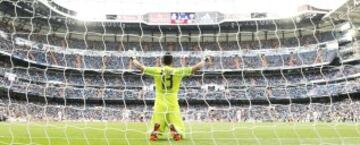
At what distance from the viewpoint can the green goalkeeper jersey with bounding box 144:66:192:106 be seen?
8500 millimetres

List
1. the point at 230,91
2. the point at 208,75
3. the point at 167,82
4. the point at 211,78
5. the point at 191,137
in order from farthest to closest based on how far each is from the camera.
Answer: the point at 211,78, the point at 208,75, the point at 230,91, the point at 191,137, the point at 167,82

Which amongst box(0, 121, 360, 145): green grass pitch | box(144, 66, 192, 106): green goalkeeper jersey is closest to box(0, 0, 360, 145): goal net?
box(0, 121, 360, 145): green grass pitch

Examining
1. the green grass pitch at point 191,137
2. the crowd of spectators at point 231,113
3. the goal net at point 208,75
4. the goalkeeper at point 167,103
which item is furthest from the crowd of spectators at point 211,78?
the goalkeeper at point 167,103

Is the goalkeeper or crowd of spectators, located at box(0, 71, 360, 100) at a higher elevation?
the goalkeeper

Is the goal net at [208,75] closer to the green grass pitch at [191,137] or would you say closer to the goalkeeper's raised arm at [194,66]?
the green grass pitch at [191,137]

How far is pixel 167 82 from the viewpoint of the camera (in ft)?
28.5

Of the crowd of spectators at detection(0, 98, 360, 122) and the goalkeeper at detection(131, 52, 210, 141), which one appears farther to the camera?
the crowd of spectators at detection(0, 98, 360, 122)

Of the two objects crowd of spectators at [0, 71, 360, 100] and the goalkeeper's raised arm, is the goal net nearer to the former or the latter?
crowd of spectators at [0, 71, 360, 100]

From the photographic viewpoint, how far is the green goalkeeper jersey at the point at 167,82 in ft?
27.9

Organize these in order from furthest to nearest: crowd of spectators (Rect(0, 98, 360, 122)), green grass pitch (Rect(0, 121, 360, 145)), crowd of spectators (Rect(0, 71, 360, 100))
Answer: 1. crowd of spectators (Rect(0, 71, 360, 100))
2. crowd of spectators (Rect(0, 98, 360, 122))
3. green grass pitch (Rect(0, 121, 360, 145))

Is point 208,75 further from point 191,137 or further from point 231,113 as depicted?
point 191,137

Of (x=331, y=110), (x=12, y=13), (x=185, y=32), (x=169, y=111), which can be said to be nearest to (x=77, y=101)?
(x=12, y=13)

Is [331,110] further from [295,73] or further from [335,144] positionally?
[335,144]

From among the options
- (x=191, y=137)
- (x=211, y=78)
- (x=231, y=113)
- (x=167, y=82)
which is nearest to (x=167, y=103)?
(x=167, y=82)
